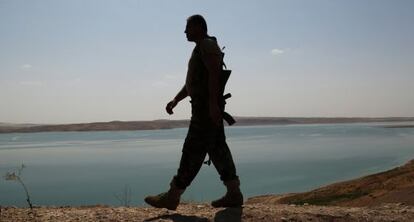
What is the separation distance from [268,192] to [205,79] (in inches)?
928

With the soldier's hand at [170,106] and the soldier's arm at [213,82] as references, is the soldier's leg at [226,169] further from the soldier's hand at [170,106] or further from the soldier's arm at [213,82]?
the soldier's hand at [170,106]

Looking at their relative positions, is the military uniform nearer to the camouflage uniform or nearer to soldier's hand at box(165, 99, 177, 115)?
the camouflage uniform

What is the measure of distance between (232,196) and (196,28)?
1690 mm

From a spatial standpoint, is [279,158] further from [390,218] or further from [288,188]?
[390,218]

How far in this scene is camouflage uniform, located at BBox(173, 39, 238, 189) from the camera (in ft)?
16.3

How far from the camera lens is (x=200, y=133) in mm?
4961

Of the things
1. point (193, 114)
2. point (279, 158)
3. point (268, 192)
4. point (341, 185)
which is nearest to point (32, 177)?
point (268, 192)

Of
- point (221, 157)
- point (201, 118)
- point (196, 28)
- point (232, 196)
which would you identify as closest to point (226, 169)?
point (221, 157)

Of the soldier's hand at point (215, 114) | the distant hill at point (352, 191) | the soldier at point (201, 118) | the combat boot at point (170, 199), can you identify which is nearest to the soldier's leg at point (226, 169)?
the soldier at point (201, 118)

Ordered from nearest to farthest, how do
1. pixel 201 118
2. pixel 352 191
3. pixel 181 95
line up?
pixel 201 118 < pixel 181 95 < pixel 352 191

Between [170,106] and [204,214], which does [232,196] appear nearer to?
[204,214]

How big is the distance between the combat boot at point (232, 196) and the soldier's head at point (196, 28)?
1455mm

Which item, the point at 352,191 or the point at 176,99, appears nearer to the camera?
the point at 176,99

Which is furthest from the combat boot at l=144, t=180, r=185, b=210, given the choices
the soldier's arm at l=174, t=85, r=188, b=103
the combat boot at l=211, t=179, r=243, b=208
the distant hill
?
the distant hill
